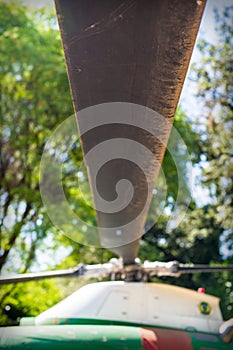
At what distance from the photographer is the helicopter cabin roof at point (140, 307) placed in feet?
10.1

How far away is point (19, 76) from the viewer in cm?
821

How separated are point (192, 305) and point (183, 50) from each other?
2.74m

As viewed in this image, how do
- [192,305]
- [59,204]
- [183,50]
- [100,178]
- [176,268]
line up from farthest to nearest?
[59,204] → [176,268] → [192,305] → [100,178] → [183,50]

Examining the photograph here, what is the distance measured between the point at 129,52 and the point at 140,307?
2561 millimetres

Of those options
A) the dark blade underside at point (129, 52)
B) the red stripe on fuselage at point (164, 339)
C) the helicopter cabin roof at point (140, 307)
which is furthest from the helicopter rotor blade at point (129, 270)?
the dark blade underside at point (129, 52)

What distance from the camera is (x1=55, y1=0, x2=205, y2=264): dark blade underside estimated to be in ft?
2.68

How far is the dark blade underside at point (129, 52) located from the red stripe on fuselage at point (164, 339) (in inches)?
70.0

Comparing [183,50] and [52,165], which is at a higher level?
[52,165]

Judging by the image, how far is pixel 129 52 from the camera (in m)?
0.93

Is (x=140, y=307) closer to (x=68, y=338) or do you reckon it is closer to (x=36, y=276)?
(x=68, y=338)

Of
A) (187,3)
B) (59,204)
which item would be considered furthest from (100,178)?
(59,204)

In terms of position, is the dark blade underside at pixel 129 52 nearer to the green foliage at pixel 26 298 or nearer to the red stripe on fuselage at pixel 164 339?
the red stripe on fuselage at pixel 164 339

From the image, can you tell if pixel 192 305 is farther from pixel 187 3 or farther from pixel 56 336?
pixel 187 3

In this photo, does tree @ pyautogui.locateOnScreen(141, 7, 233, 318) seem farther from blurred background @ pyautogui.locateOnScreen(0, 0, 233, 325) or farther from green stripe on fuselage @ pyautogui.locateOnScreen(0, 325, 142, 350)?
green stripe on fuselage @ pyautogui.locateOnScreen(0, 325, 142, 350)
